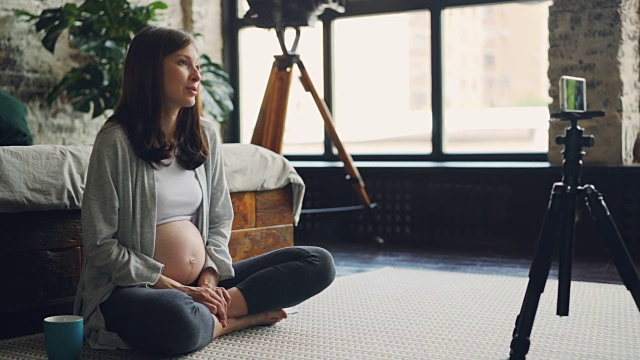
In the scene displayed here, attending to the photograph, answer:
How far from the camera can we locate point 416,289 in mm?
3447

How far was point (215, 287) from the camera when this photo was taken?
97.7 inches

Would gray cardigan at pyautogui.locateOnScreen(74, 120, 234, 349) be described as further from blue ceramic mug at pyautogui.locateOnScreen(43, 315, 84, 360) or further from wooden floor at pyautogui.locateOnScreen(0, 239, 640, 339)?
wooden floor at pyautogui.locateOnScreen(0, 239, 640, 339)

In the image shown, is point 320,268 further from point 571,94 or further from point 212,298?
point 571,94

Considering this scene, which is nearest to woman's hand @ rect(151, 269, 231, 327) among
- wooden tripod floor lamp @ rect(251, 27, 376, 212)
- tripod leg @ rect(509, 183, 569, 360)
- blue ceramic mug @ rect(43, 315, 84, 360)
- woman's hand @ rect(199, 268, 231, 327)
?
woman's hand @ rect(199, 268, 231, 327)

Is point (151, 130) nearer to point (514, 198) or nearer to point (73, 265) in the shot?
point (73, 265)

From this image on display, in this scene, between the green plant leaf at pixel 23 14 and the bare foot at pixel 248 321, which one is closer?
the bare foot at pixel 248 321

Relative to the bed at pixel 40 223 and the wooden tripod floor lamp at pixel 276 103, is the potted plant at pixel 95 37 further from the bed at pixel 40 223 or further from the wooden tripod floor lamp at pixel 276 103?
the bed at pixel 40 223

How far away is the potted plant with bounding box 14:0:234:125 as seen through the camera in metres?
4.82

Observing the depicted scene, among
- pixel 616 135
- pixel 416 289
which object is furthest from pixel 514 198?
pixel 416 289

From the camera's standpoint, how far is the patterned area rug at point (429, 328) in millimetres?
2402

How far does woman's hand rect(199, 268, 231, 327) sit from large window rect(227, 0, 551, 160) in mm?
3025

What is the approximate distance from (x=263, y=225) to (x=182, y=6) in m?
3.01

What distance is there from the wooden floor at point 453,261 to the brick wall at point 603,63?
0.71m

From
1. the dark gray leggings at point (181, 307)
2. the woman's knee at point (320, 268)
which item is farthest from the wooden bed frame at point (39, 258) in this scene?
the woman's knee at point (320, 268)
